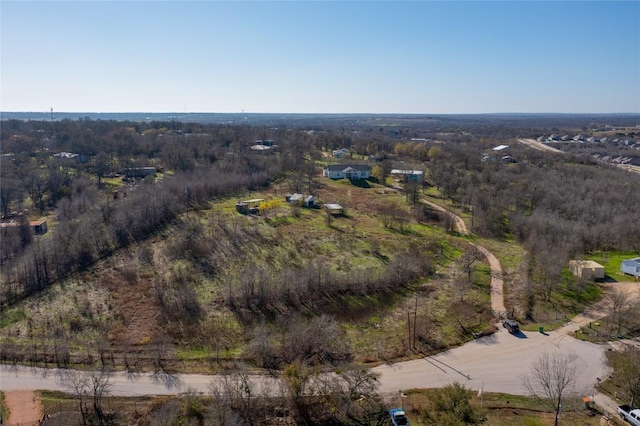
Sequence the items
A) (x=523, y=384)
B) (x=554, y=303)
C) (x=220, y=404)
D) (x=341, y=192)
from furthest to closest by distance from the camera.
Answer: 1. (x=341, y=192)
2. (x=554, y=303)
3. (x=523, y=384)
4. (x=220, y=404)

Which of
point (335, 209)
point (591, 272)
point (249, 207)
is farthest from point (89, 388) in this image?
point (591, 272)

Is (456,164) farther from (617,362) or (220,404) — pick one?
(220,404)

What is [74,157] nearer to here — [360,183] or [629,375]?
[360,183]

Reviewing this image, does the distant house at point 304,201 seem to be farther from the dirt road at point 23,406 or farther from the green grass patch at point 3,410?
the green grass patch at point 3,410

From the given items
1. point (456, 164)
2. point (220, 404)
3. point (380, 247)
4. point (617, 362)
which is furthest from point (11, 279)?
point (456, 164)

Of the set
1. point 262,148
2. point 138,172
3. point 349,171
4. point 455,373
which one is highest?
point 262,148

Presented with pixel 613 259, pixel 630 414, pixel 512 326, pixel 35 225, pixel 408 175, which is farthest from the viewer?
pixel 408 175
